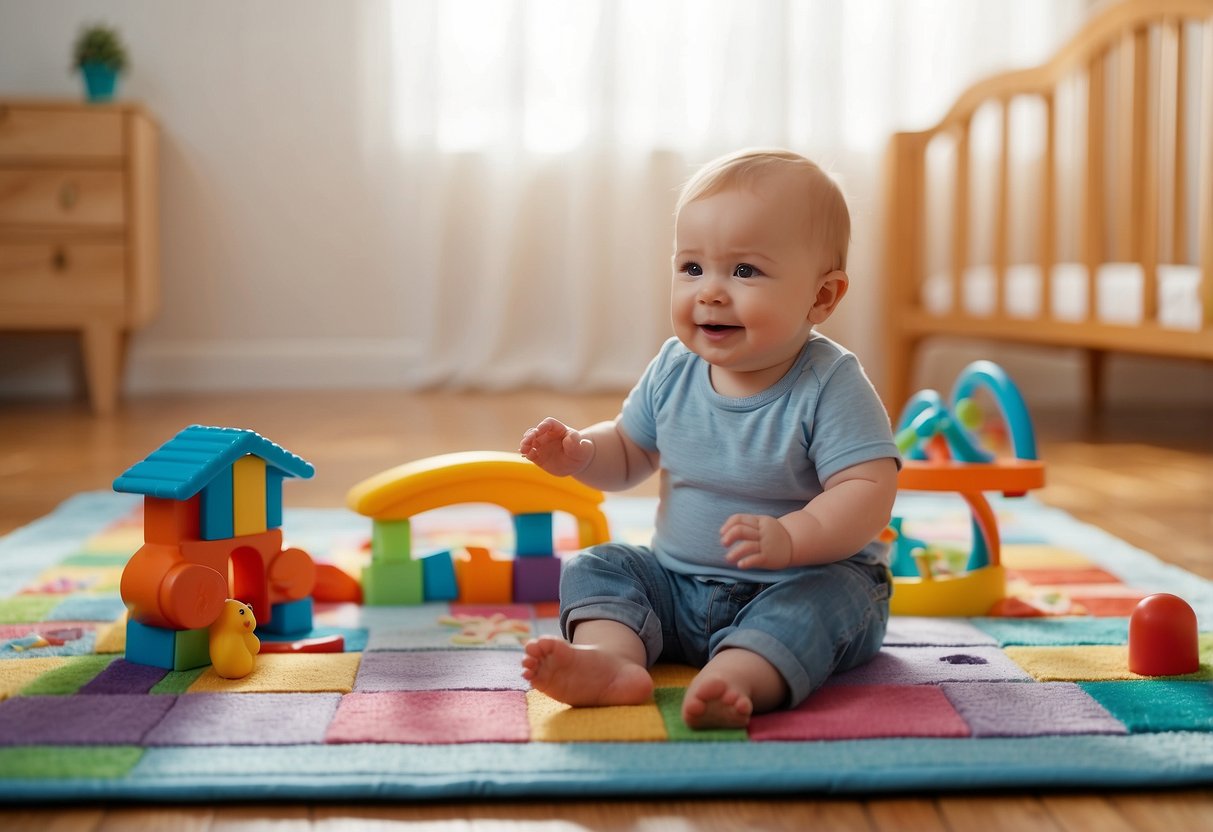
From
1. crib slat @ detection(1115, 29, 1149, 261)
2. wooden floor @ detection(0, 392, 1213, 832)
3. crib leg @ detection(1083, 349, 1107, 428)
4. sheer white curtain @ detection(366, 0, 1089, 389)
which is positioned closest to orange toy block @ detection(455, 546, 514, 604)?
wooden floor @ detection(0, 392, 1213, 832)

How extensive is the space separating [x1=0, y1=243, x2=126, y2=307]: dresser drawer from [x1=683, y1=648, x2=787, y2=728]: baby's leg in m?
2.11

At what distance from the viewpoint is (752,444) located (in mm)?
1017

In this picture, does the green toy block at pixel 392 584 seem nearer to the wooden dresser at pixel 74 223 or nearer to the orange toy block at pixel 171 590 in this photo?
the orange toy block at pixel 171 590

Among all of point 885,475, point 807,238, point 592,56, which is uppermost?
point 592,56

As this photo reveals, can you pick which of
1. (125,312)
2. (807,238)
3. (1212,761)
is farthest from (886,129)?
(1212,761)

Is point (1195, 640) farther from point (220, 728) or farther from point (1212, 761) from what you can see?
point (220, 728)

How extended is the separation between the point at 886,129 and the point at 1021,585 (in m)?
1.98

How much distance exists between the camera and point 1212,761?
2.61ft

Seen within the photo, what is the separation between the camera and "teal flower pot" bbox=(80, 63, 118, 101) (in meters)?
2.76

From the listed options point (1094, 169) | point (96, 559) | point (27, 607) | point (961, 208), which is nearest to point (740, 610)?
point (27, 607)

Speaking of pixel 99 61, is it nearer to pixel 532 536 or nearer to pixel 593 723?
pixel 532 536

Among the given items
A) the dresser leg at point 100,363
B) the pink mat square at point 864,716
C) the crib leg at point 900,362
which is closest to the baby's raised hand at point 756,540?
the pink mat square at point 864,716

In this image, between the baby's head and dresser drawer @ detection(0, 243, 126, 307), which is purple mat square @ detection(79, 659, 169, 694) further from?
dresser drawer @ detection(0, 243, 126, 307)

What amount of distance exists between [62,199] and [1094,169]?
200 cm
